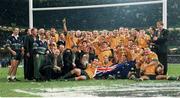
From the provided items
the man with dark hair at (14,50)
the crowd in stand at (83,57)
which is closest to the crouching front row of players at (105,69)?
the crowd in stand at (83,57)

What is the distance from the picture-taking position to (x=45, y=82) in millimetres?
15625

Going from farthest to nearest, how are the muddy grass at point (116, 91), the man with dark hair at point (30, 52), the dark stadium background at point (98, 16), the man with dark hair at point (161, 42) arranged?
the dark stadium background at point (98, 16) → the man with dark hair at point (161, 42) → the man with dark hair at point (30, 52) → the muddy grass at point (116, 91)

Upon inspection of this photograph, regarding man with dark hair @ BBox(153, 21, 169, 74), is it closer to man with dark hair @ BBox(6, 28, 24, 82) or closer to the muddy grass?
the muddy grass

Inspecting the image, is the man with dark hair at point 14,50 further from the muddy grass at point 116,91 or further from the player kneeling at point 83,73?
the muddy grass at point 116,91

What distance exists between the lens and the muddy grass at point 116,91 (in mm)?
12000

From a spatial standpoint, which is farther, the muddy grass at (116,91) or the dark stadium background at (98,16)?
the dark stadium background at (98,16)

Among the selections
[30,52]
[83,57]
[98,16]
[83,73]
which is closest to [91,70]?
[83,73]

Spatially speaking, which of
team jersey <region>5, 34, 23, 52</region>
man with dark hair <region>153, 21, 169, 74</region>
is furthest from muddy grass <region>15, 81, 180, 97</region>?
team jersey <region>5, 34, 23, 52</region>

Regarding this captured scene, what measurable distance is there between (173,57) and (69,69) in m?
11.4

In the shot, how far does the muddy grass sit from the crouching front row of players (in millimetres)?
1721

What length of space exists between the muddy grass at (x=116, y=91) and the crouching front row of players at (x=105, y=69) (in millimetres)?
1721

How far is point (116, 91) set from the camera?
1276cm

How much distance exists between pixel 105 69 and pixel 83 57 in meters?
0.76

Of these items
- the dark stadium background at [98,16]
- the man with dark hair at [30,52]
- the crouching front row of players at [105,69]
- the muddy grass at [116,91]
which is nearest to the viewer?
the muddy grass at [116,91]
